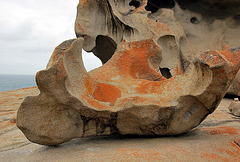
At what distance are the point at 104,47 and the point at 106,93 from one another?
10.7 feet

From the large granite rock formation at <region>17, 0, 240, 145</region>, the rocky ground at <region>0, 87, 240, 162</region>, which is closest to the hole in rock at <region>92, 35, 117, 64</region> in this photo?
the large granite rock formation at <region>17, 0, 240, 145</region>

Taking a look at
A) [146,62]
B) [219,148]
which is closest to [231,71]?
[219,148]

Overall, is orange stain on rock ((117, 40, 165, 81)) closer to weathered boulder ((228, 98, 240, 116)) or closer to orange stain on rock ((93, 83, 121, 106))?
orange stain on rock ((93, 83, 121, 106))

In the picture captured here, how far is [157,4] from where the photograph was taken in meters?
6.27

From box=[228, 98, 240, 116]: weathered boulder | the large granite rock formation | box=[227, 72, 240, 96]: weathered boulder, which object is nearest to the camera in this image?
the large granite rock formation

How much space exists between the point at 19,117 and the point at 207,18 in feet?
20.7

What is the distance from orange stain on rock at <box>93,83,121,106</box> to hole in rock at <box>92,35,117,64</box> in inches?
102

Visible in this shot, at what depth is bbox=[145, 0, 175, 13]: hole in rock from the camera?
242 inches

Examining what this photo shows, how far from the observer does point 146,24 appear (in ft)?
13.9

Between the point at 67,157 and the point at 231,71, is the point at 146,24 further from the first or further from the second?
the point at 67,157

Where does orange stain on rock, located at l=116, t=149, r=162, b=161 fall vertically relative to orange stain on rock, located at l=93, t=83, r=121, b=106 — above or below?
below

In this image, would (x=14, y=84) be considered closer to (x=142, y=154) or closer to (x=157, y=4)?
(x=157, y=4)

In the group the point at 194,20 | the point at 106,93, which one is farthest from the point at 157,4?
the point at 106,93

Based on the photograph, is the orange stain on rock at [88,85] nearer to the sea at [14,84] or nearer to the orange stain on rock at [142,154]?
the orange stain on rock at [142,154]
